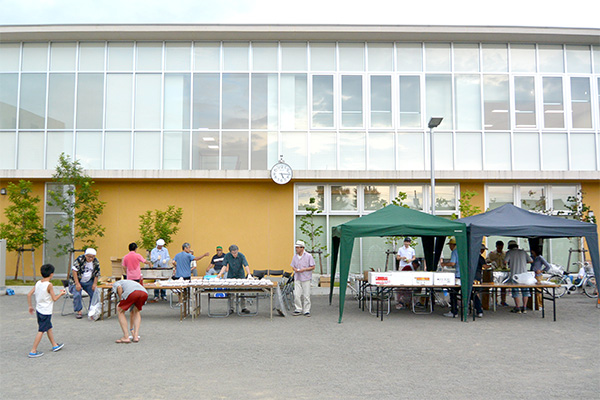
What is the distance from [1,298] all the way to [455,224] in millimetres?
12504

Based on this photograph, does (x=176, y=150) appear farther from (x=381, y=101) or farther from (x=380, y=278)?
(x=380, y=278)

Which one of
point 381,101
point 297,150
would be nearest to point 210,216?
point 297,150

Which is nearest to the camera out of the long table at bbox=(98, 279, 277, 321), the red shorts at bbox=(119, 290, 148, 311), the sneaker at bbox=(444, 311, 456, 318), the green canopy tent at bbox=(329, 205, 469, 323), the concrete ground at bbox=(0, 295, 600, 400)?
the concrete ground at bbox=(0, 295, 600, 400)

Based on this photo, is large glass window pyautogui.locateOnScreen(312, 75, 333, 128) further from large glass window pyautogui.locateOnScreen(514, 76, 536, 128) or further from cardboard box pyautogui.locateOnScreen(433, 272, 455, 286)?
cardboard box pyautogui.locateOnScreen(433, 272, 455, 286)

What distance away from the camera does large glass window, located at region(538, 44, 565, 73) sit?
19922 millimetres

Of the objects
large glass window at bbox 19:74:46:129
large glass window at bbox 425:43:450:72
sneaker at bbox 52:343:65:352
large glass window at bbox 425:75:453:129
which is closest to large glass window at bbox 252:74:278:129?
large glass window at bbox 425:75:453:129

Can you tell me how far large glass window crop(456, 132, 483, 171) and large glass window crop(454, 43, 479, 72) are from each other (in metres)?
2.42

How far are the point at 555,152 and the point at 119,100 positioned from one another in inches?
609

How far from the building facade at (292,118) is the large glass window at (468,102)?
50 mm

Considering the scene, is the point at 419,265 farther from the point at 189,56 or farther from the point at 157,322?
the point at 189,56

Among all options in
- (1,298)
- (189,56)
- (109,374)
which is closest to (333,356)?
(109,374)

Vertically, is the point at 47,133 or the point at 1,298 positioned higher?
the point at 47,133

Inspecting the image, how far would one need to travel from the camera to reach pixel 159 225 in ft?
60.0

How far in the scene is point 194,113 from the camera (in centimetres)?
1938
